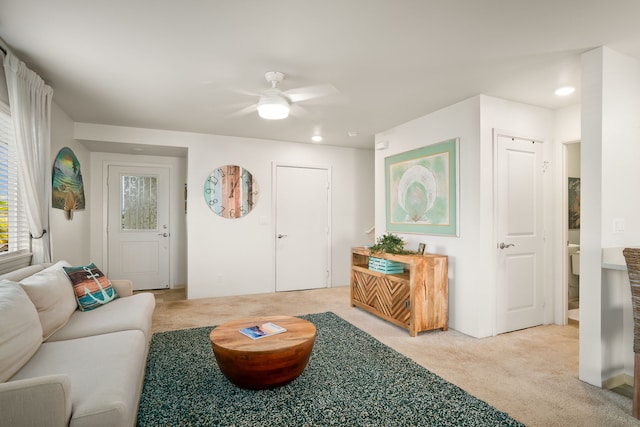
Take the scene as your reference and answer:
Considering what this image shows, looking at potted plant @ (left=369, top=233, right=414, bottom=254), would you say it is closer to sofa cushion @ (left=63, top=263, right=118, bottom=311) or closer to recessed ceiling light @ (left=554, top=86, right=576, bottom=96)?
recessed ceiling light @ (left=554, top=86, right=576, bottom=96)

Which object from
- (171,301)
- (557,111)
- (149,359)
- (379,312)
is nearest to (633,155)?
(557,111)

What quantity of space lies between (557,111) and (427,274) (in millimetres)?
2346

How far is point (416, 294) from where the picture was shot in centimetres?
341

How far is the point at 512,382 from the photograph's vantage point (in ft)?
8.07

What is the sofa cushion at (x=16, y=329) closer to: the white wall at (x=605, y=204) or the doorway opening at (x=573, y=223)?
the white wall at (x=605, y=204)

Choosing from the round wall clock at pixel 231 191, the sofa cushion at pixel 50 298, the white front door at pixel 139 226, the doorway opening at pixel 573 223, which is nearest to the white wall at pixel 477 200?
the doorway opening at pixel 573 223

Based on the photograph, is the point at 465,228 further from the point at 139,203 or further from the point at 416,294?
the point at 139,203

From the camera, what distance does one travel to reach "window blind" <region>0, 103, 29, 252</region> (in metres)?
2.58

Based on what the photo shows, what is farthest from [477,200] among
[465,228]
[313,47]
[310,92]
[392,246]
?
[313,47]

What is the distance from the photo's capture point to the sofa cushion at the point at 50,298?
2.11 metres

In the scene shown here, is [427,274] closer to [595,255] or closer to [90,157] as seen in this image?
[595,255]

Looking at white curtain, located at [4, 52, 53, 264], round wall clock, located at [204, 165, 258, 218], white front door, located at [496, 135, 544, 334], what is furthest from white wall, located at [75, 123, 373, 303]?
white front door, located at [496, 135, 544, 334]

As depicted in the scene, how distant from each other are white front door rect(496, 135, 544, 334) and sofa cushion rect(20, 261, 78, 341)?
3711 millimetres

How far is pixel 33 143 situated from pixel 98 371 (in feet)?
6.91
